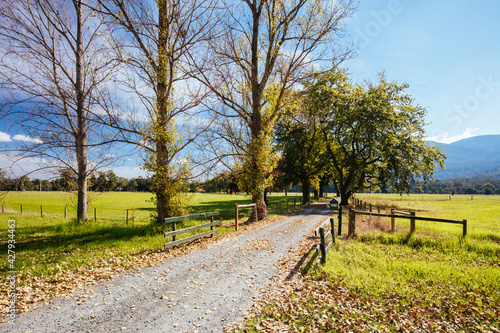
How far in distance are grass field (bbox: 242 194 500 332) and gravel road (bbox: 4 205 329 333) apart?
86cm

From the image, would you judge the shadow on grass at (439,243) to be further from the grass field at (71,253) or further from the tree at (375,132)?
the tree at (375,132)

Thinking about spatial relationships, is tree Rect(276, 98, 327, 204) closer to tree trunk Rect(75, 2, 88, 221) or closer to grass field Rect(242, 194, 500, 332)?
tree trunk Rect(75, 2, 88, 221)

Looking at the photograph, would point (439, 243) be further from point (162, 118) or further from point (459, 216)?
point (459, 216)

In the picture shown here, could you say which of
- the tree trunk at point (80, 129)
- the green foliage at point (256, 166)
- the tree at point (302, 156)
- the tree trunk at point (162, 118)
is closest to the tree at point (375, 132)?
the tree at point (302, 156)

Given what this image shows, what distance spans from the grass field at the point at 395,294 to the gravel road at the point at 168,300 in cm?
86

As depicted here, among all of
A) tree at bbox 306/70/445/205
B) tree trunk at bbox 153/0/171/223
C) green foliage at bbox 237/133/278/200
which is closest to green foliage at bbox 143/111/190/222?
tree trunk at bbox 153/0/171/223

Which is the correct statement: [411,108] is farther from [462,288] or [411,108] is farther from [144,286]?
[144,286]

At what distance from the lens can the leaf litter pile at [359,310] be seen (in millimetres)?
4688

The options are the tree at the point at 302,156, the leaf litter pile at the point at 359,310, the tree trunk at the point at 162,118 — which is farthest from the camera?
the tree at the point at 302,156

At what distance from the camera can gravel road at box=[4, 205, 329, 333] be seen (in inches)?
179

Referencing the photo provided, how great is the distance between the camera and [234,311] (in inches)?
201

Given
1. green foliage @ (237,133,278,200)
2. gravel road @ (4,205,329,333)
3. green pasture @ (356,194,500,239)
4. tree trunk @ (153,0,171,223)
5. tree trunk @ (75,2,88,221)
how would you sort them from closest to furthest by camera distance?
gravel road @ (4,205,329,333)
green pasture @ (356,194,500,239)
tree trunk @ (153,0,171,223)
tree trunk @ (75,2,88,221)
green foliage @ (237,133,278,200)

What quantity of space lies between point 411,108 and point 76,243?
35.4m

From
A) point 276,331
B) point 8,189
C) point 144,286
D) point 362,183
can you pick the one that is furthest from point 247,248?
point 362,183
